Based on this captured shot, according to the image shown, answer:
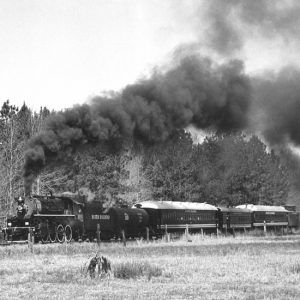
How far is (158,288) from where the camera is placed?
15008 mm

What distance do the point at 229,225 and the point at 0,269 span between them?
39.7m

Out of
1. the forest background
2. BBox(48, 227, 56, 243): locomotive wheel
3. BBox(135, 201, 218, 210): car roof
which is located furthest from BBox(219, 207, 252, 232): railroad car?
BBox(48, 227, 56, 243): locomotive wheel

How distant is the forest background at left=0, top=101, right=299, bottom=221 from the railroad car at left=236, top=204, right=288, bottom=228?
6.06 meters

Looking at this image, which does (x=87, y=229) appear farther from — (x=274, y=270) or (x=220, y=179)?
(x=220, y=179)

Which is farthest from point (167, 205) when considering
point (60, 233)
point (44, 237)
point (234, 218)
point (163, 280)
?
point (163, 280)

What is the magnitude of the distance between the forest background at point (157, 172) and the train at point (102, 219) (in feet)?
7.08

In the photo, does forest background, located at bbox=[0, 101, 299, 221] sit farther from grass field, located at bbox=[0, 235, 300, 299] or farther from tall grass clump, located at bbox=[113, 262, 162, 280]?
tall grass clump, located at bbox=[113, 262, 162, 280]

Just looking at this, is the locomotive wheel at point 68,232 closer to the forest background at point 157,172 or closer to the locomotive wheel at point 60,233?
the locomotive wheel at point 60,233

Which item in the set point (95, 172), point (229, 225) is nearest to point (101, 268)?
point (229, 225)

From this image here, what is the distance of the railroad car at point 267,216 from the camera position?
6336cm

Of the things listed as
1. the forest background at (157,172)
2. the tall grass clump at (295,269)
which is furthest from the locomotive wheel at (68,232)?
the tall grass clump at (295,269)

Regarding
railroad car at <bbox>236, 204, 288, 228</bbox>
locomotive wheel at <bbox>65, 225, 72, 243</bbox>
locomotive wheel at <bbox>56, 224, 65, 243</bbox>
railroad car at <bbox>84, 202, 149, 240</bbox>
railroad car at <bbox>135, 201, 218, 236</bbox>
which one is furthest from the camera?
railroad car at <bbox>236, 204, 288, 228</bbox>

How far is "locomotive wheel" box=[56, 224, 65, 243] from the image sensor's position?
36406mm

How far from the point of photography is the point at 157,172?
243ft
